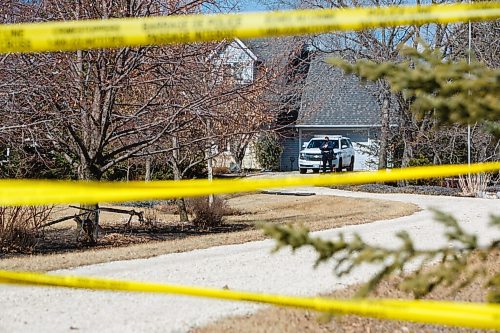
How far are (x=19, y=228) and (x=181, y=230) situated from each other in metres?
4.42

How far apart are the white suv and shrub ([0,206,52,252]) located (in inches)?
802

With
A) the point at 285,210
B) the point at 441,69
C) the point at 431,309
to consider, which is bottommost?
the point at 285,210

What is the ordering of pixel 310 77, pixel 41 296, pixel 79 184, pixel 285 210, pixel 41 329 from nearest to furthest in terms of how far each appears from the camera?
pixel 79 184, pixel 41 329, pixel 41 296, pixel 285 210, pixel 310 77

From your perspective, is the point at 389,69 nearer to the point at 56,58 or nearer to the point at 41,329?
the point at 41,329

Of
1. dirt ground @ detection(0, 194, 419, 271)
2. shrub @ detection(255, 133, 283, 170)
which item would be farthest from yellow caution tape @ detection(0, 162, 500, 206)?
shrub @ detection(255, 133, 283, 170)

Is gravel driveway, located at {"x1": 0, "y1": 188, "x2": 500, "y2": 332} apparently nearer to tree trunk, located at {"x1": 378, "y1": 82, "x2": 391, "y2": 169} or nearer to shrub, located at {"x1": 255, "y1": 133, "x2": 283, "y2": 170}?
tree trunk, located at {"x1": 378, "y1": 82, "x2": 391, "y2": 169}

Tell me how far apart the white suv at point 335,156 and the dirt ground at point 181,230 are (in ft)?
20.3

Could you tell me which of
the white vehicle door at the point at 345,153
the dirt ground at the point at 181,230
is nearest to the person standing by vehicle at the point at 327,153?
the white vehicle door at the point at 345,153

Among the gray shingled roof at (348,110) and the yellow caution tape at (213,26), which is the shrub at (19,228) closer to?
the yellow caution tape at (213,26)

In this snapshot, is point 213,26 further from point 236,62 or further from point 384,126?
point 384,126

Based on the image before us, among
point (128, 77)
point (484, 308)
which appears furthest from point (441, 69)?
point (128, 77)

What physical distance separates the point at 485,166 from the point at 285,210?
689 inches

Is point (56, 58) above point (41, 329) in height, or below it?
above

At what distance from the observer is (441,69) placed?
2041mm
